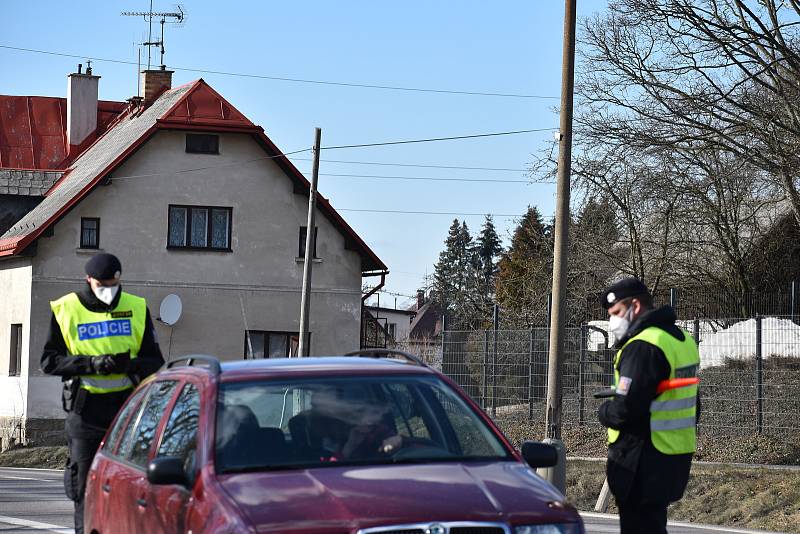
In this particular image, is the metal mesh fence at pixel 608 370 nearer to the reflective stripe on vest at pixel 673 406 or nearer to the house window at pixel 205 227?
the reflective stripe on vest at pixel 673 406

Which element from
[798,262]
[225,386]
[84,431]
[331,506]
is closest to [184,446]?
[225,386]

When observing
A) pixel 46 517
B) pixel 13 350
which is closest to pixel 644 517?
→ pixel 46 517

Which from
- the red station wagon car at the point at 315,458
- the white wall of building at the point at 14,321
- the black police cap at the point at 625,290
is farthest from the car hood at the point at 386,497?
the white wall of building at the point at 14,321

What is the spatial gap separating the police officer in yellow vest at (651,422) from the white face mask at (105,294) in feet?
10.4

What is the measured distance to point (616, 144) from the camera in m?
28.8

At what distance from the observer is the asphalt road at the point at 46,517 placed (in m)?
11.6

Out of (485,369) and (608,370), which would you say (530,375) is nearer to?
(485,369)

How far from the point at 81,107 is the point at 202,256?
902 centimetres

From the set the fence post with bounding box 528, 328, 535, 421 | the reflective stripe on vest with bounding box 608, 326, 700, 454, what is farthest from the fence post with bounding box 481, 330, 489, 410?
the reflective stripe on vest with bounding box 608, 326, 700, 454

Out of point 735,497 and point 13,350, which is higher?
point 13,350

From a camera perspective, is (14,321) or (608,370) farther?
(14,321)

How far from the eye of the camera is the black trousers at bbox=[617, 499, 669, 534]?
691cm

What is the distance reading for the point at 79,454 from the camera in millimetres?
8078

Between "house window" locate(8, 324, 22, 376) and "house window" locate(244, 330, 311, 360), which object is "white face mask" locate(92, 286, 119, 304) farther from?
"house window" locate(8, 324, 22, 376)
